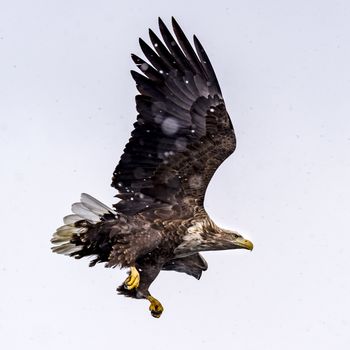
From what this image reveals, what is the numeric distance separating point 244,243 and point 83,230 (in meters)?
1.55

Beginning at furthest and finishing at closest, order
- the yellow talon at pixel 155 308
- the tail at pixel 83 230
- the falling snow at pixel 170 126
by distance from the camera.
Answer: the tail at pixel 83 230, the falling snow at pixel 170 126, the yellow talon at pixel 155 308

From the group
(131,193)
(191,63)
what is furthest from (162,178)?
(191,63)

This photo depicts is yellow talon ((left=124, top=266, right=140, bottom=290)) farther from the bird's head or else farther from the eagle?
the bird's head

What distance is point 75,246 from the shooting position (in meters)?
11.9

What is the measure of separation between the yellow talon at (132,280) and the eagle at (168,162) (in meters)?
0.27

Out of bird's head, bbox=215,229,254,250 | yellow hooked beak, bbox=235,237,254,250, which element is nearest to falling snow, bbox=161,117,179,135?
bird's head, bbox=215,229,254,250

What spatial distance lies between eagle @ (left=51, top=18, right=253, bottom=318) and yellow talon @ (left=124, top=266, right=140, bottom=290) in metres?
0.27

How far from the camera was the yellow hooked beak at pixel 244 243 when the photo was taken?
460 inches

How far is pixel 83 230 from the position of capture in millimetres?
11727

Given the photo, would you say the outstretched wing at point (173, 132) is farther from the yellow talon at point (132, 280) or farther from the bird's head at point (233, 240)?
the yellow talon at point (132, 280)

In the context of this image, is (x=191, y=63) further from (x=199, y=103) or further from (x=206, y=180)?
(x=206, y=180)

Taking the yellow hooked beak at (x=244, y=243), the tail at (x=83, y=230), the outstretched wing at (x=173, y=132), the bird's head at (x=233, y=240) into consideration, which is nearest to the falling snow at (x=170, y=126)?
the outstretched wing at (x=173, y=132)

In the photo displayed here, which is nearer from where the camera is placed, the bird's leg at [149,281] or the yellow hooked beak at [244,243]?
the bird's leg at [149,281]

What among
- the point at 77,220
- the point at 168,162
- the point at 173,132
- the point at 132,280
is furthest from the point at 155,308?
the point at 173,132
